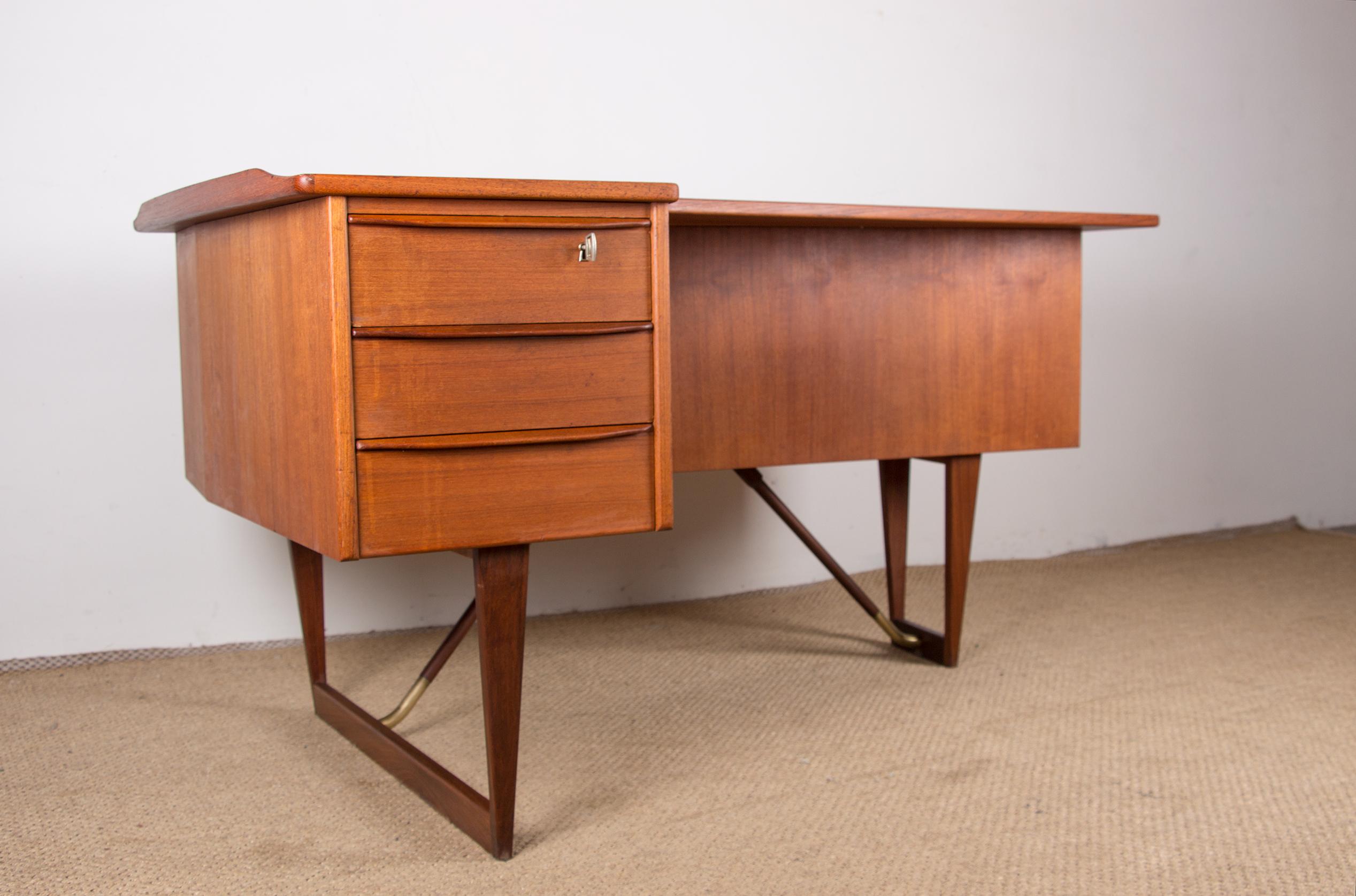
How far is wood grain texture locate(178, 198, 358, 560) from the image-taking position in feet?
4.00

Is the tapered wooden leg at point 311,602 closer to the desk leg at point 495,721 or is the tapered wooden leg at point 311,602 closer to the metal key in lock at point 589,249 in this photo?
the desk leg at point 495,721

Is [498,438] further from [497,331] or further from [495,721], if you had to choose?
[495,721]

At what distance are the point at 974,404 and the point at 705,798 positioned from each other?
80 centimetres

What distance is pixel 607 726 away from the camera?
74.5 inches

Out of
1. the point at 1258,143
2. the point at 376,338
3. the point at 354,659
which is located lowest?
the point at 354,659

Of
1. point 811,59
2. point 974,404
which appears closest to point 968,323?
point 974,404

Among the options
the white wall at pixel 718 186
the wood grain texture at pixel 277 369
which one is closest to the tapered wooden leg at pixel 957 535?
the white wall at pixel 718 186

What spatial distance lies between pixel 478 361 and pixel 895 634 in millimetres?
1230

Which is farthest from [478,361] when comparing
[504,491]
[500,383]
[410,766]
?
[410,766]

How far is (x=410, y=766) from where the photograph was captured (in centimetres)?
161

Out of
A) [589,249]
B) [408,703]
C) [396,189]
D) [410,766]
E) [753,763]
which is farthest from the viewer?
[408,703]

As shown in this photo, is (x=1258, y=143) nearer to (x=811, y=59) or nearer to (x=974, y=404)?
(x=811, y=59)

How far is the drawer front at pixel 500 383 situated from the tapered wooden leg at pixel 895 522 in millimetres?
1026

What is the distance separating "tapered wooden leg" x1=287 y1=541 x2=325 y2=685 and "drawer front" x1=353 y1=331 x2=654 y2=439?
2.20 feet
